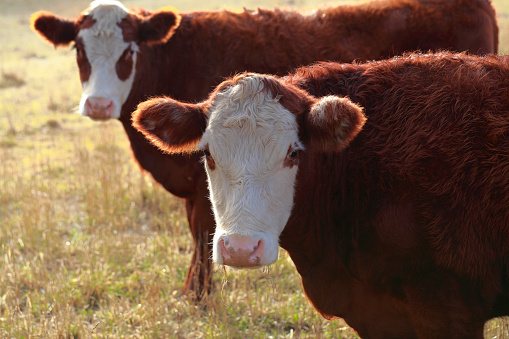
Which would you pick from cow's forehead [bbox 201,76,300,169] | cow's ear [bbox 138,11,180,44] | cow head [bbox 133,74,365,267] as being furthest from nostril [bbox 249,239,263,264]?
cow's ear [bbox 138,11,180,44]

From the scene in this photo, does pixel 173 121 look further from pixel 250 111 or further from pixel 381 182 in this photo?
pixel 381 182

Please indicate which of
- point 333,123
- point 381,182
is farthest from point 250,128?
point 381,182

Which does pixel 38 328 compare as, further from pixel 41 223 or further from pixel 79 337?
pixel 41 223

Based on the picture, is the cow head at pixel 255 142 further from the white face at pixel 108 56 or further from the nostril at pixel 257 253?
the white face at pixel 108 56

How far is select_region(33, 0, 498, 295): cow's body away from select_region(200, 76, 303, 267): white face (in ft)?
6.72

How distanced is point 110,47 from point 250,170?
3112mm

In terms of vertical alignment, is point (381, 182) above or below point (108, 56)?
below

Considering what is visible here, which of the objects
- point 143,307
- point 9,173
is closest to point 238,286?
point 143,307

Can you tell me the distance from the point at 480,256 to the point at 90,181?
5.81 meters

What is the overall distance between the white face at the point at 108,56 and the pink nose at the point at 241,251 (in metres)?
2.91

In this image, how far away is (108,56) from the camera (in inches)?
213

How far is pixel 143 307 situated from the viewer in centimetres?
461

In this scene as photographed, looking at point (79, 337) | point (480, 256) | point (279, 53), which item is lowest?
point (79, 337)

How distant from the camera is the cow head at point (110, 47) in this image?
17.3ft
